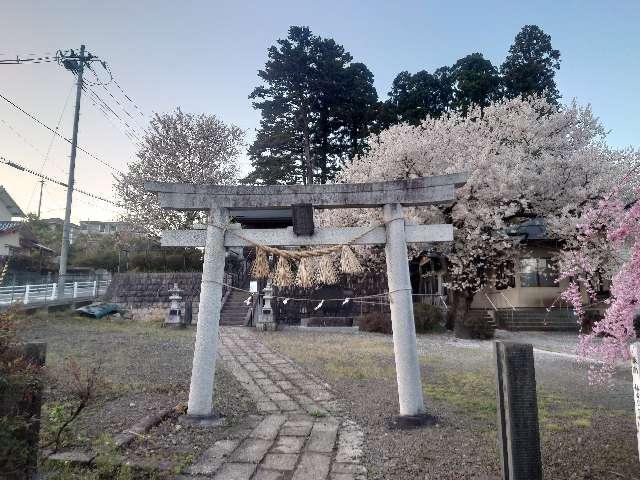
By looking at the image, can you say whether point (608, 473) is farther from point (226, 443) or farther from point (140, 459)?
point (140, 459)

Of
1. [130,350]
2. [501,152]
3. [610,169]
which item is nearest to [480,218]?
[501,152]

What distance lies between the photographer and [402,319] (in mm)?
5891

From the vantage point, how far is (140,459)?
14.5 feet

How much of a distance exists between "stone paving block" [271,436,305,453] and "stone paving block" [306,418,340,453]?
11cm

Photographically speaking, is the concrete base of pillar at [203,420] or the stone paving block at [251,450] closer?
the stone paving block at [251,450]

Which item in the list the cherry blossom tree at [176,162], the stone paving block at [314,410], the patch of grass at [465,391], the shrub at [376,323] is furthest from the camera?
the cherry blossom tree at [176,162]

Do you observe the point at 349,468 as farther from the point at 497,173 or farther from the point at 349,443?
the point at 497,173

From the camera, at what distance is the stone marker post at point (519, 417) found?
11.8 feet

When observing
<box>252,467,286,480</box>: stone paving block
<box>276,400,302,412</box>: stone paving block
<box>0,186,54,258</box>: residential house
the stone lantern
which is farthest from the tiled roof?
<box>252,467,286,480</box>: stone paving block

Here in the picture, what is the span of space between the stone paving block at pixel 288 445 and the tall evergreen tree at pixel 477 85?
2932 centimetres

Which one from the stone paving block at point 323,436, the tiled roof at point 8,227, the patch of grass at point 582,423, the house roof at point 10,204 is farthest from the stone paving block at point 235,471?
the house roof at point 10,204

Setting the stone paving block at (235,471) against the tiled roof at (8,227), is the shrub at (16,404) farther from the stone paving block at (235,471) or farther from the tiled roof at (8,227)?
the tiled roof at (8,227)

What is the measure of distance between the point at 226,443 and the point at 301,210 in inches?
126

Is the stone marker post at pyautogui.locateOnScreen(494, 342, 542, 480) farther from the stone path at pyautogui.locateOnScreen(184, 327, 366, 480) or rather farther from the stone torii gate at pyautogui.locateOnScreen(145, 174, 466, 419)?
the stone torii gate at pyautogui.locateOnScreen(145, 174, 466, 419)
